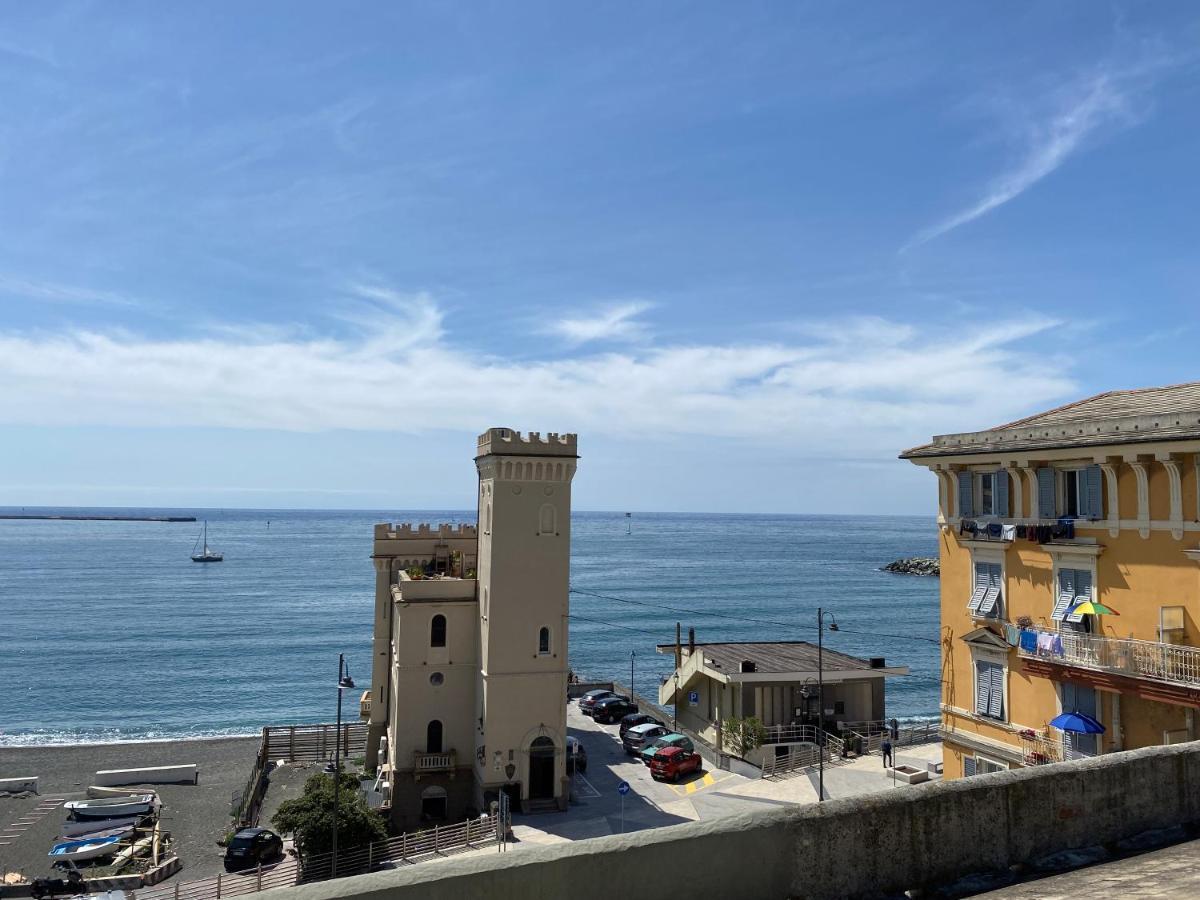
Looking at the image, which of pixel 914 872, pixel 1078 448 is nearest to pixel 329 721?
pixel 1078 448

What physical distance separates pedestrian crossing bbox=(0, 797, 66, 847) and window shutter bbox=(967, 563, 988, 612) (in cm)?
4618

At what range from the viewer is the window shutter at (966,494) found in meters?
28.3

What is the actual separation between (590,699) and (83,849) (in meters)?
33.8

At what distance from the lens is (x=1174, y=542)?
22000 millimetres

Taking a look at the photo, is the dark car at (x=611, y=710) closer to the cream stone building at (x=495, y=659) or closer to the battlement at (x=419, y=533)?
the battlement at (x=419, y=533)

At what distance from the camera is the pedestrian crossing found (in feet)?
144

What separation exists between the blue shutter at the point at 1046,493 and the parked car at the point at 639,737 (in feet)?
102

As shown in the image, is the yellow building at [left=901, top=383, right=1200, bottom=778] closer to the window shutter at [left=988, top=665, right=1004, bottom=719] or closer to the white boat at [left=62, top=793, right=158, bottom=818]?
the window shutter at [left=988, top=665, right=1004, bottom=719]

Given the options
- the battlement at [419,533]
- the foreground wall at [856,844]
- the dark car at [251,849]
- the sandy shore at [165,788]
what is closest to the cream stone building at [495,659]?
the dark car at [251,849]

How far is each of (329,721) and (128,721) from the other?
1707cm

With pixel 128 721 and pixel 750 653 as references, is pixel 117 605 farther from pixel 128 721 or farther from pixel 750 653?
pixel 750 653

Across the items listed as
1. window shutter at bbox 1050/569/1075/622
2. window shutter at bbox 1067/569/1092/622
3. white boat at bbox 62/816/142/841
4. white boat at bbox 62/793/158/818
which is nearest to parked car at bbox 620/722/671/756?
white boat at bbox 62/793/158/818

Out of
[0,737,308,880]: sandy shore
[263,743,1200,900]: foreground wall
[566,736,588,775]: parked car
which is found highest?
[263,743,1200,900]: foreground wall

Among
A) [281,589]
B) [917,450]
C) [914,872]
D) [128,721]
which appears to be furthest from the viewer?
[281,589]
